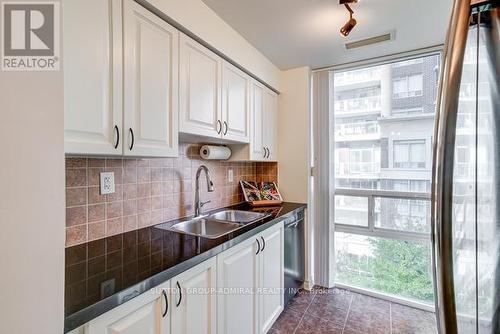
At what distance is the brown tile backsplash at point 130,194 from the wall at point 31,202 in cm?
73

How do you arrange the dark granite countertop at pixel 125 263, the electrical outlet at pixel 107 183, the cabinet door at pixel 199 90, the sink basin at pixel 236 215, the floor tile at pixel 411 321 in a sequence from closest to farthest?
the dark granite countertop at pixel 125 263
the electrical outlet at pixel 107 183
the cabinet door at pixel 199 90
the floor tile at pixel 411 321
the sink basin at pixel 236 215

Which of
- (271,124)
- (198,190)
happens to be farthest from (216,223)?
(271,124)

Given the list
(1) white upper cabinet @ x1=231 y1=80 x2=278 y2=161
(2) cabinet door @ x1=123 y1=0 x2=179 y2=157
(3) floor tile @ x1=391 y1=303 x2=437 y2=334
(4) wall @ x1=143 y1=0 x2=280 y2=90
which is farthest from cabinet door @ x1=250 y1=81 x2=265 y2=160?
(3) floor tile @ x1=391 y1=303 x2=437 y2=334

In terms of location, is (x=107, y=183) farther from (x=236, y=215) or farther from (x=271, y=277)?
(x=271, y=277)

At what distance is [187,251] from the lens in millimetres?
1149

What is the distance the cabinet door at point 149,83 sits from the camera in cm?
114

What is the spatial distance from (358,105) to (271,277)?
6.03ft

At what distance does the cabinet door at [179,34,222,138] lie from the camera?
4.75 feet

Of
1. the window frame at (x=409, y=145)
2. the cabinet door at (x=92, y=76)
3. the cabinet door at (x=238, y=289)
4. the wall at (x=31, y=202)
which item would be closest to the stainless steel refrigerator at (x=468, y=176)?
the wall at (x=31, y=202)

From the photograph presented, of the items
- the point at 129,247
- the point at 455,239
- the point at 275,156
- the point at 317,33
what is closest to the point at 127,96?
the point at 129,247

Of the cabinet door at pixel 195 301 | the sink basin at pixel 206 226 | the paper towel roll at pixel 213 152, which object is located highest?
the paper towel roll at pixel 213 152

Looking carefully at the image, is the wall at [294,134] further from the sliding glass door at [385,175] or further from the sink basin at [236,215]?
the sink basin at [236,215]

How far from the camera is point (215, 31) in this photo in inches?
64.3

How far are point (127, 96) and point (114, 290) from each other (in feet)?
2.66
